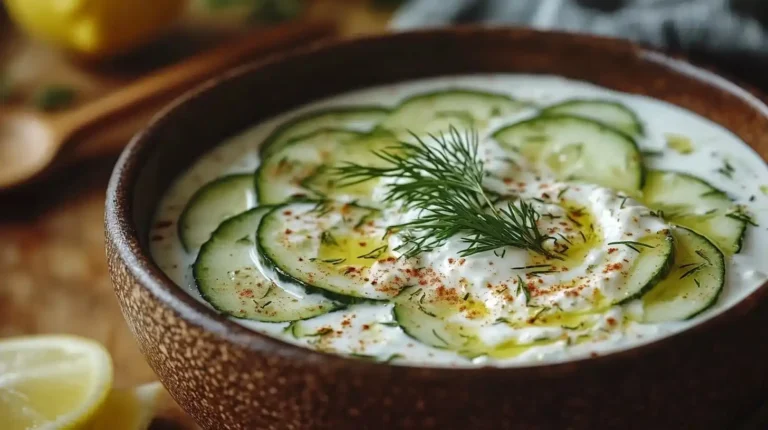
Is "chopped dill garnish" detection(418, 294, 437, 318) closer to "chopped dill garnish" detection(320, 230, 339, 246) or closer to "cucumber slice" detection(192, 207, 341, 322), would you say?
"cucumber slice" detection(192, 207, 341, 322)

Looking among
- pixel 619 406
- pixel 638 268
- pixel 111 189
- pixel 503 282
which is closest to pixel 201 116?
pixel 111 189

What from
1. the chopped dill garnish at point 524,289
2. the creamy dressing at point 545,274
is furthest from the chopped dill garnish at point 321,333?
the chopped dill garnish at point 524,289

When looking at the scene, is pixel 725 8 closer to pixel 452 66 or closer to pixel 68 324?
pixel 452 66

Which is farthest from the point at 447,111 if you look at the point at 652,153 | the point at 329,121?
the point at 652,153

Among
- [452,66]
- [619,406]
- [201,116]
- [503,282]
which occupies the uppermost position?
[452,66]

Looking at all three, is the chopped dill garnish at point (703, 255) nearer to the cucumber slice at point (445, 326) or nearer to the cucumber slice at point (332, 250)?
the cucumber slice at point (445, 326)
